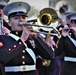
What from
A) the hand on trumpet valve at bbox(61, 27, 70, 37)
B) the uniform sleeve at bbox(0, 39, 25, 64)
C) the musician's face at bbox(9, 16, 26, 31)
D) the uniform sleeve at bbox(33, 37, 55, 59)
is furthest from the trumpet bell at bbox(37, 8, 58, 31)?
the uniform sleeve at bbox(0, 39, 25, 64)

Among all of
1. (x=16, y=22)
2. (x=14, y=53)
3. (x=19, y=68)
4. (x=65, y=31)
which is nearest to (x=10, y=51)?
(x=14, y=53)

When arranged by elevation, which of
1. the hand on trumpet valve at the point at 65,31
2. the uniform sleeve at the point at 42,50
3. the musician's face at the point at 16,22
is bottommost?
the uniform sleeve at the point at 42,50

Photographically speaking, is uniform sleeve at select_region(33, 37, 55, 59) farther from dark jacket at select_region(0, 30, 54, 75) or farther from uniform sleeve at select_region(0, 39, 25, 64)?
uniform sleeve at select_region(0, 39, 25, 64)

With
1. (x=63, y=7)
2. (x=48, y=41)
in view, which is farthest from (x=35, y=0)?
(x=48, y=41)

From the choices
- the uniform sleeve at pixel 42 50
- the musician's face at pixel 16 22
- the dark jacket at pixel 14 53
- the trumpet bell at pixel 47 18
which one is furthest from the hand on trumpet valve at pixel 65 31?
the musician's face at pixel 16 22

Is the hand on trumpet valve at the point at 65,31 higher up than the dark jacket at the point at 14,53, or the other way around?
the hand on trumpet valve at the point at 65,31

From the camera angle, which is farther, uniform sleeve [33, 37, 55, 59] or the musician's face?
uniform sleeve [33, 37, 55, 59]

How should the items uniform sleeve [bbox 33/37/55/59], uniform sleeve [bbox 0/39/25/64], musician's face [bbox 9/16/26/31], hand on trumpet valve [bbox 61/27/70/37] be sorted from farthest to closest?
hand on trumpet valve [bbox 61/27/70/37]
uniform sleeve [bbox 33/37/55/59]
musician's face [bbox 9/16/26/31]
uniform sleeve [bbox 0/39/25/64]

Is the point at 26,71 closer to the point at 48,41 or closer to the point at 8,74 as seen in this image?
the point at 8,74

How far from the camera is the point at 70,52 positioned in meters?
4.57

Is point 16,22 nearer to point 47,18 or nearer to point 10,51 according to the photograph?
point 10,51

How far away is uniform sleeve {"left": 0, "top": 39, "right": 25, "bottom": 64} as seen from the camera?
3.26 meters

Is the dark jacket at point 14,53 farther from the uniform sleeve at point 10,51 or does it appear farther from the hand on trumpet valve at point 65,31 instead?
the hand on trumpet valve at point 65,31

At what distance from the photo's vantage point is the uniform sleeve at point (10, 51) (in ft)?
10.7
